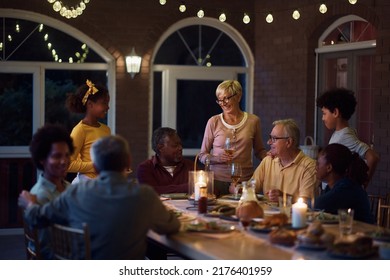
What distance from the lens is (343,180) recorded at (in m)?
4.29

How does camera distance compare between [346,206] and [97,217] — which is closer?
[97,217]

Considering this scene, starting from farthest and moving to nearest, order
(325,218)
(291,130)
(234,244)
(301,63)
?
(301,63), (291,130), (325,218), (234,244)

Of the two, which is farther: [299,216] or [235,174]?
[235,174]

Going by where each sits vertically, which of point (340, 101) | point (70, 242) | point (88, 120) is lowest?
point (70, 242)

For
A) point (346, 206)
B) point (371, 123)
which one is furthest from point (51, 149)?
point (371, 123)

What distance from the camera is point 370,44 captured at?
7.54 meters

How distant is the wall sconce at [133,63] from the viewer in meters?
8.74

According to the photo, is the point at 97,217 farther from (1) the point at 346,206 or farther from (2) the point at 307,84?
(2) the point at 307,84

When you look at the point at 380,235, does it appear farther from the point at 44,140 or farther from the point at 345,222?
the point at 44,140

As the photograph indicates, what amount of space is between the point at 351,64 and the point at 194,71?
6.82ft

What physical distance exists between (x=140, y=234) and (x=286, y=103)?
5.51 m

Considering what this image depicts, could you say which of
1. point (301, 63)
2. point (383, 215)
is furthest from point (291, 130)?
point (301, 63)

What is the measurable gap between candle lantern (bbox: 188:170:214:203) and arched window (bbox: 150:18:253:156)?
14.4 feet

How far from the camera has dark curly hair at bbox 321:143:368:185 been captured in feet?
14.1
